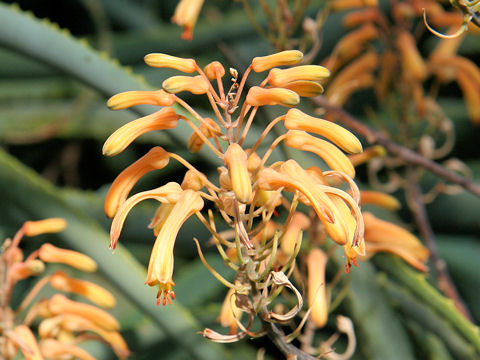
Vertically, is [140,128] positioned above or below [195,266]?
above

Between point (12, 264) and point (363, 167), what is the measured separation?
0.88 metres

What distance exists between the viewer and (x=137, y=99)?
0.59 m

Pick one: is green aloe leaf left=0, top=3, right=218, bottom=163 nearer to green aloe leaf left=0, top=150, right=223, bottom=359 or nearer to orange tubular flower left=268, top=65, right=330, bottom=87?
green aloe leaf left=0, top=150, right=223, bottom=359

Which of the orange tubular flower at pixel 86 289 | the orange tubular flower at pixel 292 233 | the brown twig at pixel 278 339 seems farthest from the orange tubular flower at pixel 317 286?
the orange tubular flower at pixel 86 289

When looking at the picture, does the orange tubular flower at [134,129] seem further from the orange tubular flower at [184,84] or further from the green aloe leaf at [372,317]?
the green aloe leaf at [372,317]

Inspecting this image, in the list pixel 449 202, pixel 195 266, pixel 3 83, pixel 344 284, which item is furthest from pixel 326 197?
pixel 3 83

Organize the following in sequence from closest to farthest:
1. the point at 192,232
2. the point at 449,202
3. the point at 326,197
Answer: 1. the point at 326,197
2. the point at 192,232
3. the point at 449,202

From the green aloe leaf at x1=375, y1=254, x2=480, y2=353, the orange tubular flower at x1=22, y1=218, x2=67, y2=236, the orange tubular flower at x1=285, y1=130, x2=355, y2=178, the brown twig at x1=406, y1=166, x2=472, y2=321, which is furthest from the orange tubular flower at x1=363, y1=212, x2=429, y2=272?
the orange tubular flower at x1=22, y1=218, x2=67, y2=236

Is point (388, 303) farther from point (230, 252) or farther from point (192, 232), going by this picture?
point (192, 232)

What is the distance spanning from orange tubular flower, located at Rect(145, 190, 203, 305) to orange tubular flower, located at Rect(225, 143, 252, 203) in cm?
5

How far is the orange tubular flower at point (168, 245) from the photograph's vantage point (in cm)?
52

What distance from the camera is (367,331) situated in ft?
2.73

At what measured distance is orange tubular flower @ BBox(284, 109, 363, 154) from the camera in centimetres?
58

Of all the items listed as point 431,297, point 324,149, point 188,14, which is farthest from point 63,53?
point 431,297
